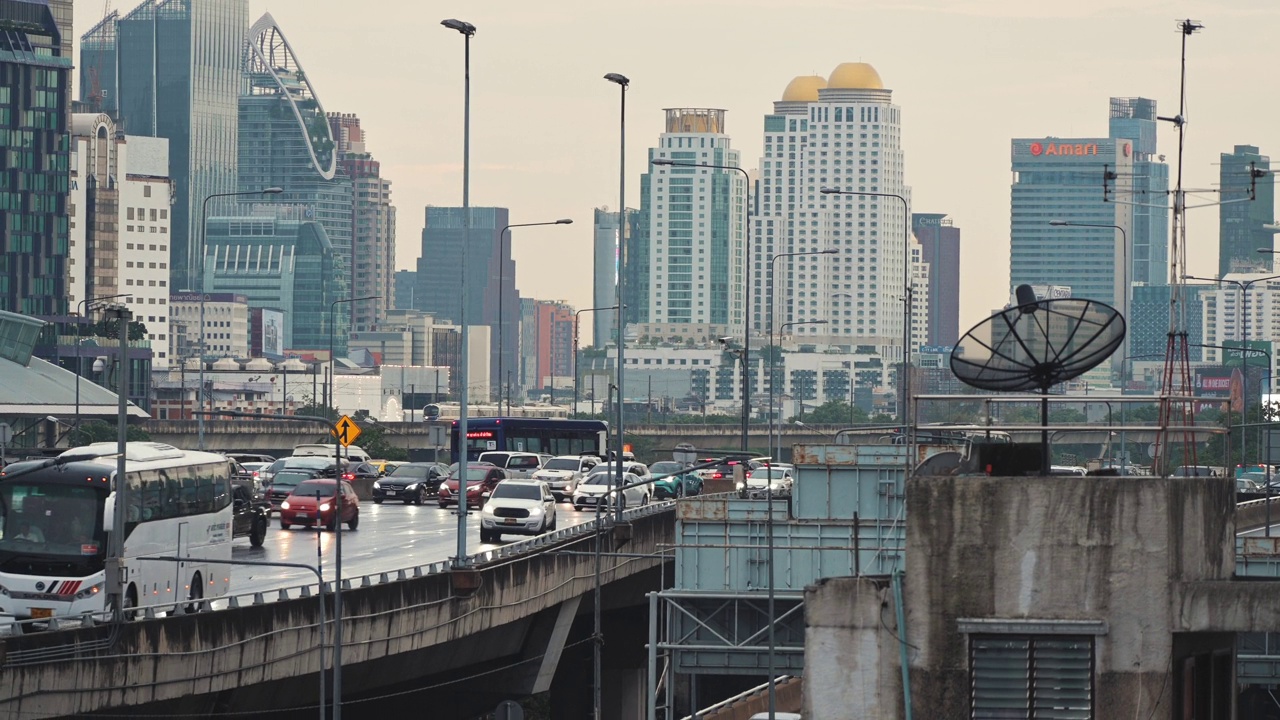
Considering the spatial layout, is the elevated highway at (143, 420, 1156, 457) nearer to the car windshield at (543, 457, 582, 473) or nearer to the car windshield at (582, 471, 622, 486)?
the car windshield at (543, 457, 582, 473)

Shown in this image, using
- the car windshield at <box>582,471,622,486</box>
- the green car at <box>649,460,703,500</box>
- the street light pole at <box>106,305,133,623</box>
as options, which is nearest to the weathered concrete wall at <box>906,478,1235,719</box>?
the street light pole at <box>106,305,133,623</box>

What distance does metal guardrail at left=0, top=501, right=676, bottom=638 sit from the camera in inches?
1211

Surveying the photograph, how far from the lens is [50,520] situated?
33844 millimetres

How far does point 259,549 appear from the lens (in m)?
50.7

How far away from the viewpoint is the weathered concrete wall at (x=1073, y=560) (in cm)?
1362

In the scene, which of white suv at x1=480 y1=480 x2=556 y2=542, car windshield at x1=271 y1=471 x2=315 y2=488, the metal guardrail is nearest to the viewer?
the metal guardrail

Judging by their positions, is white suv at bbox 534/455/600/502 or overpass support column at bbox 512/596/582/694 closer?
overpass support column at bbox 512/596/582/694

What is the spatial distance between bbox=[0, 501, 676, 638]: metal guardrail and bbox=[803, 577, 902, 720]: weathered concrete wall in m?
16.4

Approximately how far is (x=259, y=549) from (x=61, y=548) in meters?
17.1

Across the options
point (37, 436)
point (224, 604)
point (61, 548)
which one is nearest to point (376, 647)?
point (224, 604)

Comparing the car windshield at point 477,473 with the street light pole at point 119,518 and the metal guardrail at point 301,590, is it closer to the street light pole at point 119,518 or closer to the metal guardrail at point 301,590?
the metal guardrail at point 301,590

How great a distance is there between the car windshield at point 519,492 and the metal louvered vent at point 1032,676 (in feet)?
151

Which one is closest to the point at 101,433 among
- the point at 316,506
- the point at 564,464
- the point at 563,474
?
the point at 564,464

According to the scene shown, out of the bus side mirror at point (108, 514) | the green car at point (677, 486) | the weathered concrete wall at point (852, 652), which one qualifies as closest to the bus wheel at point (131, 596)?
the bus side mirror at point (108, 514)
